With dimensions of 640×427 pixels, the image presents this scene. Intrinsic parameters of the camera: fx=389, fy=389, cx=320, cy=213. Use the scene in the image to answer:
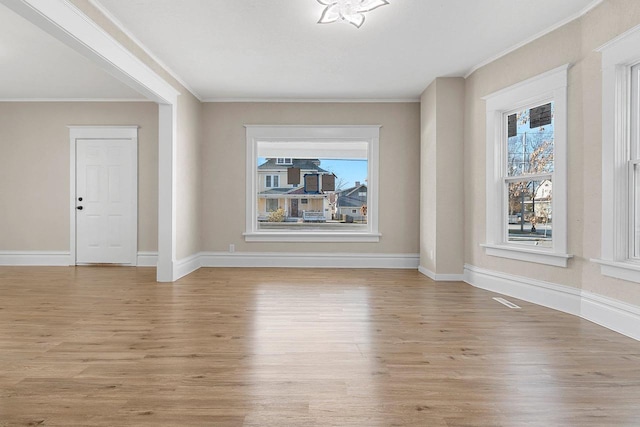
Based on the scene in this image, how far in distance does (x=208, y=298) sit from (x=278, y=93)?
10.8 ft

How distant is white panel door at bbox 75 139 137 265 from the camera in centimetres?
648

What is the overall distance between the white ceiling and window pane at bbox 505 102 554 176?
77 cm

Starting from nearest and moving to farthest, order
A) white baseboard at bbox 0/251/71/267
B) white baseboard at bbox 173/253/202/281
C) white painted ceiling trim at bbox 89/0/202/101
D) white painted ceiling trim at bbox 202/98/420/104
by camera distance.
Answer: white painted ceiling trim at bbox 89/0/202/101 → white baseboard at bbox 173/253/202/281 → white painted ceiling trim at bbox 202/98/420/104 → white baseboard at bbox 0/251/71/267

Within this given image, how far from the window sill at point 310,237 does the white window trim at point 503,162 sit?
1.98 m

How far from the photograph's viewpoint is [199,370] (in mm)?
2338

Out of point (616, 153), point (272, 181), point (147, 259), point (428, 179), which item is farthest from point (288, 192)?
point (616, 153)

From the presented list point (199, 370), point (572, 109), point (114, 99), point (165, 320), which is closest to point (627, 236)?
Result: point (572, 109)

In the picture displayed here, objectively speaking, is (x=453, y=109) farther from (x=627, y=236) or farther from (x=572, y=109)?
(x=627, y=236)

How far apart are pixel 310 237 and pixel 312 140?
5.25 feet

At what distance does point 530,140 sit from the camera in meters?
4.31

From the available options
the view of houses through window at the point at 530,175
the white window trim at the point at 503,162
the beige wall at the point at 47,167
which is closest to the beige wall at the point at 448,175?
the white window trim at the point at 503,162

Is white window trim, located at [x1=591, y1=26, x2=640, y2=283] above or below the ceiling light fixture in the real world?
below

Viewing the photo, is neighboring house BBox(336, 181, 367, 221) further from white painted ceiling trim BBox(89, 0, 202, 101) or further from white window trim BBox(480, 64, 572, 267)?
white painted ceiling trim BBox(89, 0, 202, 101)

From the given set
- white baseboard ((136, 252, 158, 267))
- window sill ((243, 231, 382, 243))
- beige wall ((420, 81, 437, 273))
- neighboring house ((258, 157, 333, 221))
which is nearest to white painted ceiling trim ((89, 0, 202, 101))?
neighboring house ((258, 157, 333, 221))
